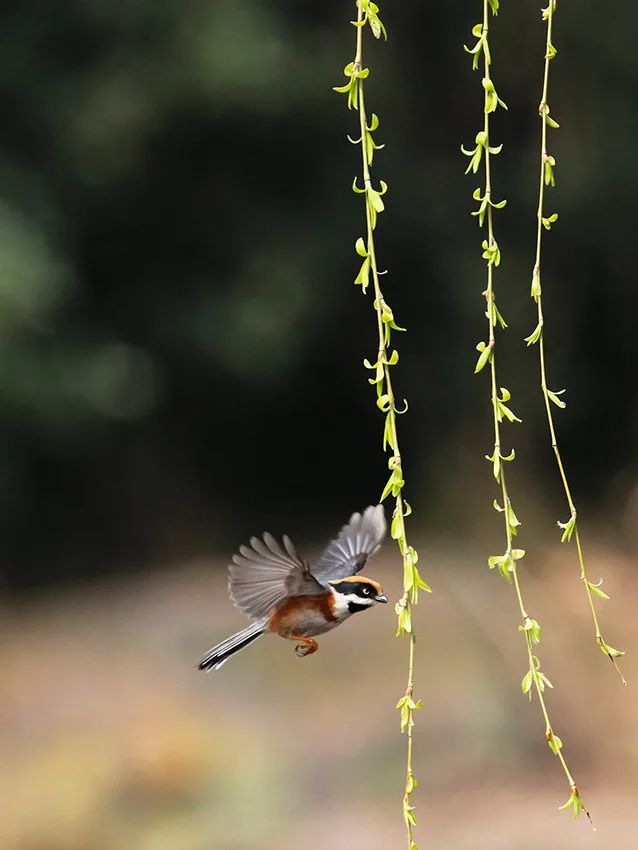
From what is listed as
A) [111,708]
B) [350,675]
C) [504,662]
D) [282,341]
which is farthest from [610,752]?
[282,341]

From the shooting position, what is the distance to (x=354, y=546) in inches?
58.5

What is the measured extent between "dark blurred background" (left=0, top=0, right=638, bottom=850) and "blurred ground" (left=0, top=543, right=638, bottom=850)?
0.05 feet

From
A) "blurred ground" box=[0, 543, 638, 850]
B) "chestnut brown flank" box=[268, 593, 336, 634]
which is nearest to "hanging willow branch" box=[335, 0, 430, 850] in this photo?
"chestnut brown flank" box=[268, 593, 336, 634]

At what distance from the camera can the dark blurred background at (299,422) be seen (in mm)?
5059

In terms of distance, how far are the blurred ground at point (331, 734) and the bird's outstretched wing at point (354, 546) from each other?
3.25m

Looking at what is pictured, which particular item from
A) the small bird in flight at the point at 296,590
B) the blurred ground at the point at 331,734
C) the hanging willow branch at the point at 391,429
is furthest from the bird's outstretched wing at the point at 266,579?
the blurred ground at the point at 331,734

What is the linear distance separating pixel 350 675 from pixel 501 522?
55.1 inches

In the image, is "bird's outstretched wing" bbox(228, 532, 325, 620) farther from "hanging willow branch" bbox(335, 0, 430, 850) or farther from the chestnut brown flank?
"hanging willow branch" bbox(335, 0, 430, 850)

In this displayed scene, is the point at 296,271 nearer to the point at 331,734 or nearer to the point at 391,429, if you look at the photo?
the point at 331,734

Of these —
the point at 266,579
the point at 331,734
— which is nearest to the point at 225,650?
the point at 266,579

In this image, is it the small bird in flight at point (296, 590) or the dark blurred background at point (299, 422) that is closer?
the small bird in flight at point (296, 590)

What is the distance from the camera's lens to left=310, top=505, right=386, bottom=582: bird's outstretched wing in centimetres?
144

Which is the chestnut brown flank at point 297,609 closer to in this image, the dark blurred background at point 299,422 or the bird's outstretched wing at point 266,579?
the bird's outstretched wing at point 266,579

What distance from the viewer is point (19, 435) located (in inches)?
246
